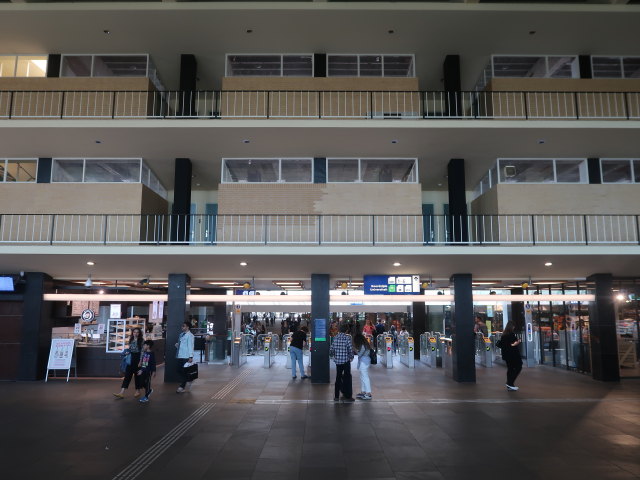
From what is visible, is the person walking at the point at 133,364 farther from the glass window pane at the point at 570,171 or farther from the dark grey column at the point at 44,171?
the glass window pane at the point at 570,171

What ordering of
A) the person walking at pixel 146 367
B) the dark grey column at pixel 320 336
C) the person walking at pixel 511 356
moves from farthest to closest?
the dark grey column at pixel 320 336 → the person walking at pixel 511 356 → the person walking at pixel 146 367

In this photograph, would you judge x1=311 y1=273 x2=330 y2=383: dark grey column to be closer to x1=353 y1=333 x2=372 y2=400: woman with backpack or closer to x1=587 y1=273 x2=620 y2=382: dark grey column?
x1=353 y1=333 x2=372 y2=400: woman with backpack

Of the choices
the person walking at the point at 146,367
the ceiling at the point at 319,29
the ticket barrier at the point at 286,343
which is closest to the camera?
the person walking at the point at 146,367

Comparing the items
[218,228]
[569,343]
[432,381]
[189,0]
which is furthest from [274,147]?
[569,343]

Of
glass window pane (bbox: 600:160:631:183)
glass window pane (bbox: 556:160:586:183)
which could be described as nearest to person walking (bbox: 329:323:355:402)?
glass window pane (bbox: 556:160:586:183)

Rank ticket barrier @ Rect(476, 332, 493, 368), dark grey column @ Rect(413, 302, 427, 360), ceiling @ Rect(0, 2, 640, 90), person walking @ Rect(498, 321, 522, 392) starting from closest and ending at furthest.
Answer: person walking @ Rect(498, 321, 522, 392) < ceiling @ Rect(0, 2, 640, 90) < ticket barrier @ Rect(476, 332, 493, 368) < dark grey column @ Rect(413, 302, 427, 360)

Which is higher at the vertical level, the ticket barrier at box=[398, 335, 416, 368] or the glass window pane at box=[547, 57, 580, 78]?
the glass window pane at box=[547, 57, 580, 78]

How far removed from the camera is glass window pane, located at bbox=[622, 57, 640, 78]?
15.8 m

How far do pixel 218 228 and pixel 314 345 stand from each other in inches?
174

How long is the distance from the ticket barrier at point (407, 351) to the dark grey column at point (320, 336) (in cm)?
537

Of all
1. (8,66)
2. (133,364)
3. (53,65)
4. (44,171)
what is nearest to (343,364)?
(133,364)

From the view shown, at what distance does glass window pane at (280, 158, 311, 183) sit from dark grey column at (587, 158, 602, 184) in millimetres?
8554

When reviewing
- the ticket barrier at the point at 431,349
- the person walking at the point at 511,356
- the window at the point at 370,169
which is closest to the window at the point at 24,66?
the window at the point at 370,169

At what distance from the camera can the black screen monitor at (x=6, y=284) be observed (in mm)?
14960
